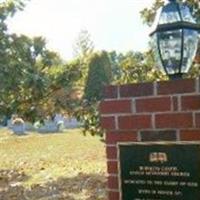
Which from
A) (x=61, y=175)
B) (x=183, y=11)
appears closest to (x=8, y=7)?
(x=61, y=175)

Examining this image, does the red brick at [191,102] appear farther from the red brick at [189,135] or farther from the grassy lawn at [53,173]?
the grassy lawn at [53,173]

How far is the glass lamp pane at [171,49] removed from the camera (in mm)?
4481

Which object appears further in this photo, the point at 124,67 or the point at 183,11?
the point at 124,67

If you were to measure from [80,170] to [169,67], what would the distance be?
32.2 feet

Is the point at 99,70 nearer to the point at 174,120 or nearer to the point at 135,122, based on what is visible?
the point at 135,122

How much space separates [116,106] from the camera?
4.52 metres

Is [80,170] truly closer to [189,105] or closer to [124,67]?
[124,67]

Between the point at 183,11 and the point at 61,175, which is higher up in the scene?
the point at 183,11

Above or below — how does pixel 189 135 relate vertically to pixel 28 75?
below


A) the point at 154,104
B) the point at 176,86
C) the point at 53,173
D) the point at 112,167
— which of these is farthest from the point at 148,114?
the point at 53,173

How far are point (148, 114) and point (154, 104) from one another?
0.09 metres

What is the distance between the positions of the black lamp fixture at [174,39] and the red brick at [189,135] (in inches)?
19.3

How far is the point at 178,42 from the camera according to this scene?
448 centimetres

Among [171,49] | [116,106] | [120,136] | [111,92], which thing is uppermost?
[171,49]
